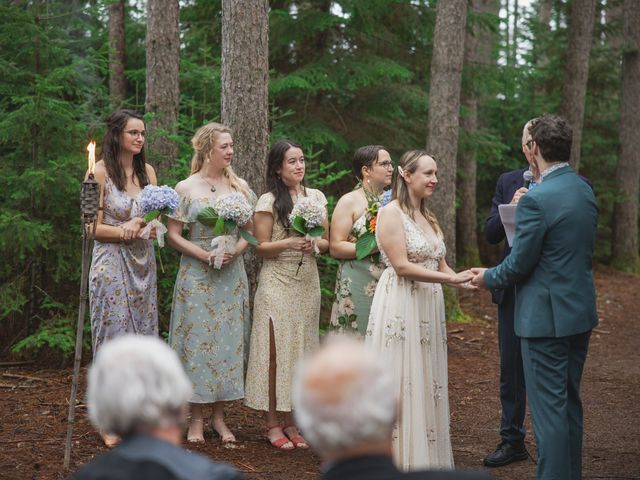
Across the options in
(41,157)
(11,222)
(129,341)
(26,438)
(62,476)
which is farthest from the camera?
(41,157)

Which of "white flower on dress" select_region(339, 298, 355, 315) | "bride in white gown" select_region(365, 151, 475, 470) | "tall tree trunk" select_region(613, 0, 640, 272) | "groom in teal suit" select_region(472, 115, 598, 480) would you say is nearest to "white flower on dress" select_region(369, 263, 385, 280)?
"white flower on dress" select_region(339, 298, 355, 315)

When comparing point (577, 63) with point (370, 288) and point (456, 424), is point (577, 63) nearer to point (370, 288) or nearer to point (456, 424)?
point (456, 424)

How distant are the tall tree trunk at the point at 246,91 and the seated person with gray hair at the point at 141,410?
5.18 m

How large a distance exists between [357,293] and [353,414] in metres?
4.14

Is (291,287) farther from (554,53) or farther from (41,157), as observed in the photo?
(554,53)

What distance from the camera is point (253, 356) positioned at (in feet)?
21.1

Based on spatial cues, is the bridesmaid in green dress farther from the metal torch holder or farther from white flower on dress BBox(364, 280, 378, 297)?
the metal torch holder

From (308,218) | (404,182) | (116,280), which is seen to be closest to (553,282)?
(404,182)

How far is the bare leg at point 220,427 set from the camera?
627cm

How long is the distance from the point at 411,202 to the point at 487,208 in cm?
1472

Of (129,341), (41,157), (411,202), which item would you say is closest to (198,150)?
(411,202)

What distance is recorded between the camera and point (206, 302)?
622cm

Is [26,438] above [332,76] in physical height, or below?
below

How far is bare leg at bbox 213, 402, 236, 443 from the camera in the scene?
6.27 meters
